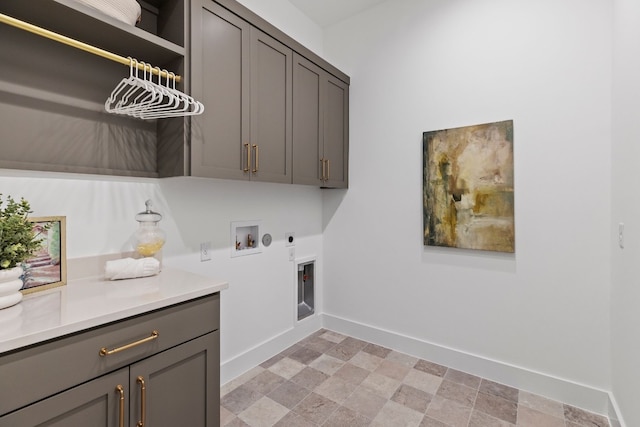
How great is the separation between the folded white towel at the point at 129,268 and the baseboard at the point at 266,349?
996mm

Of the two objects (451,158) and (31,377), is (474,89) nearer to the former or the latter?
(451,158)

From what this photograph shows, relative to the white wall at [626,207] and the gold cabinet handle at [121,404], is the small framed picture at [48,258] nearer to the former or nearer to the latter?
the gold cabinet handle at [121,404]

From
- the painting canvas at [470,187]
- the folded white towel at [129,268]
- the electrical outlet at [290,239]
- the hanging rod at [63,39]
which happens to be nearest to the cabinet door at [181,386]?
the folded white towel at [129,268]

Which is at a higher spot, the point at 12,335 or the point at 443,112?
the point at 443,112

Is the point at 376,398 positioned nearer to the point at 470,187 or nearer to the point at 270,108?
the point at 470,187

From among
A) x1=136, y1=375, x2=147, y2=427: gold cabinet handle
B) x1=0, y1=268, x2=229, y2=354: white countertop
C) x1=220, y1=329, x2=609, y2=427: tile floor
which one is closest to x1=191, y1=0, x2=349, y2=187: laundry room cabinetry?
x1=0, y1=268, x2=229, y2=354: white countertop

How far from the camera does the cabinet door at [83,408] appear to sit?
0.87 meters

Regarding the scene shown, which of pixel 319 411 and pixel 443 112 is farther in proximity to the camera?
pixel 443 112

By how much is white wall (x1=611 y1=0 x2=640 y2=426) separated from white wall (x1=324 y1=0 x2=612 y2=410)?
0.43 ft

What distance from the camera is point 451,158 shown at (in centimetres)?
231

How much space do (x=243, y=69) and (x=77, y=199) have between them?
3.68 feet

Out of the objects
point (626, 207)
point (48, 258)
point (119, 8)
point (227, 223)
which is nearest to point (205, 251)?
point (227, 223)

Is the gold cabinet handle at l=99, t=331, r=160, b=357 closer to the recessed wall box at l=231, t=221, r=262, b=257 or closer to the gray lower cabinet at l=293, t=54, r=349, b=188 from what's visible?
the recessed wall box at l=231, t=221, r=262, b=257

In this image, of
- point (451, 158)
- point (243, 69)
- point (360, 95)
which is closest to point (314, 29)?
point (360, 95)
